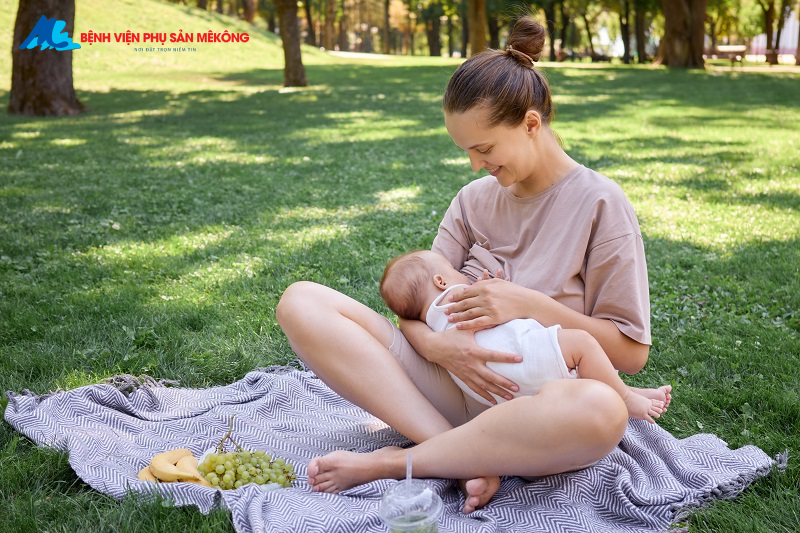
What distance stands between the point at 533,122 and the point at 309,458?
1.53 meters

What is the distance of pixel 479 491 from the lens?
7.85 ft

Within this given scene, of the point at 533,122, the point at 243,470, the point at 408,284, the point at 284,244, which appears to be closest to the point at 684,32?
the point at 284,244

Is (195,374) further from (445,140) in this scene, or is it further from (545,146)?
(445,140)

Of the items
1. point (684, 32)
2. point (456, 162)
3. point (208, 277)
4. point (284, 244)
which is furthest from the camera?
point (684, 32)

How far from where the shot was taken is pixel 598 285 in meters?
2.62

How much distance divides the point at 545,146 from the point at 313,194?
5100 millimetres

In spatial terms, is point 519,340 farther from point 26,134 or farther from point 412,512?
point 26,134

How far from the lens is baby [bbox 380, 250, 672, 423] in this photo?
240cm

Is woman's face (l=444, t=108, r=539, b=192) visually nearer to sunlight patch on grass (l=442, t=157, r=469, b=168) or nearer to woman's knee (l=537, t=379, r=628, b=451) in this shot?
woman's knee (l=537, t=379, r=628, b=451)

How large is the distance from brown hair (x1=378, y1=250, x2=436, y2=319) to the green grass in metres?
0.92

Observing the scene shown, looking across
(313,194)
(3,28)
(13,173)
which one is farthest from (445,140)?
(3,28)

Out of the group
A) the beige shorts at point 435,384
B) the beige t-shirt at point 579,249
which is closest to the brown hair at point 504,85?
the beige t-shirt at point 579,249

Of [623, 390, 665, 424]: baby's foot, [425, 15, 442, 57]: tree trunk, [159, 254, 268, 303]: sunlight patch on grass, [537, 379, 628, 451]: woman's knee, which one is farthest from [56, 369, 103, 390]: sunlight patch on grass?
[425, 15, 442, 57]: tree trunk

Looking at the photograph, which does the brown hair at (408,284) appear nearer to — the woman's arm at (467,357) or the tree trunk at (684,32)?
the woman's arm at (467,357)
